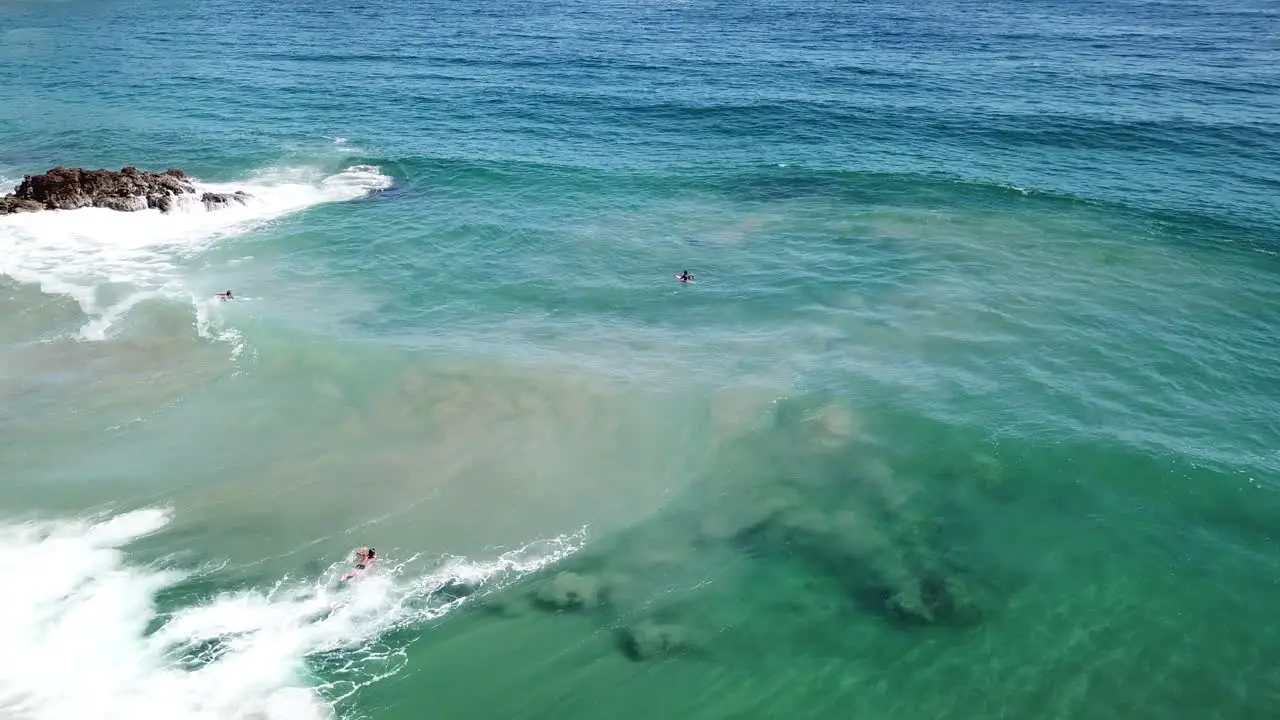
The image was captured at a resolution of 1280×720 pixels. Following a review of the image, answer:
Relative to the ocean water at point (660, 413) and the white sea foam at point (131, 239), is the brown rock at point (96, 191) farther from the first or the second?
the ocean water at point (660, 413)

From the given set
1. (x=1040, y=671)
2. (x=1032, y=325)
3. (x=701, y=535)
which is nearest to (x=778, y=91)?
(x=1032, y=325)

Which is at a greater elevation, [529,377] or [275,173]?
[275,173]

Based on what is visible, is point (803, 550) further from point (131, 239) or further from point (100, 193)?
point (100, 193)

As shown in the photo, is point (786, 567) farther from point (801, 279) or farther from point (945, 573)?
A: point (801, 279)

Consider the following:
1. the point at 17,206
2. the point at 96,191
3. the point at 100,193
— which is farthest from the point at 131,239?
the point at 17,206

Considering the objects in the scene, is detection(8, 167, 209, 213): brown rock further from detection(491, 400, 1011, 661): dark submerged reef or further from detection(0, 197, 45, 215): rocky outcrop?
detection(491, 400, 1011, 661): dark submerged reef

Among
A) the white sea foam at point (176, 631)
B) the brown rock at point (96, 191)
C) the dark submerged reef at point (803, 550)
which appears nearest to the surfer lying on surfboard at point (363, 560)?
the white sea foam at point (176, 631)
